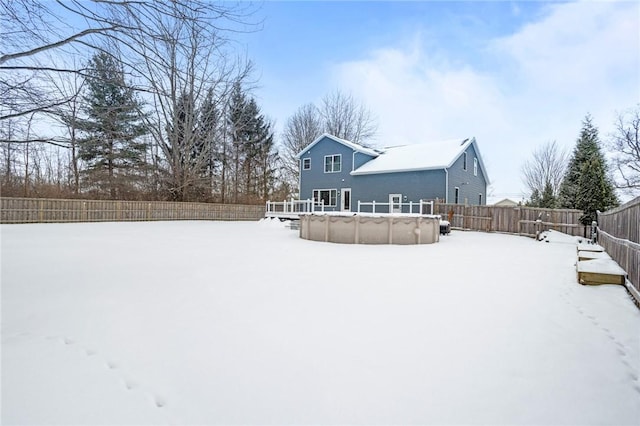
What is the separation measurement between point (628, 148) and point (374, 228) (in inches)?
860

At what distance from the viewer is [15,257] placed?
5.95 meters

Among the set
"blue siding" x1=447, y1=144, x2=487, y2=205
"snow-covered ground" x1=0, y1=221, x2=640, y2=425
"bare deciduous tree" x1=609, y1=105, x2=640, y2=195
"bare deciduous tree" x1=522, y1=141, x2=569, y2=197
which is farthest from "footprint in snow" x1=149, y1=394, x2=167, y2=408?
"bare deciduous tree" x1=522, y1=141, x2=569, y2=197

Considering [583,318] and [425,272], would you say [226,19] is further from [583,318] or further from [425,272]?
[583,318]

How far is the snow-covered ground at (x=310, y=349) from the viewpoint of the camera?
5.84 feet

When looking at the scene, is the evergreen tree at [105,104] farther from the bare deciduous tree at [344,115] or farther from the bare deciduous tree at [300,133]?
the bare deciduous tree at [344,115]

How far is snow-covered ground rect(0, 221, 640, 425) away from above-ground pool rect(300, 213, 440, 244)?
4.53 meters

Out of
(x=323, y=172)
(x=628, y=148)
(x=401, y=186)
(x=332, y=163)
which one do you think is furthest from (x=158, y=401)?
(x=628, y=148)

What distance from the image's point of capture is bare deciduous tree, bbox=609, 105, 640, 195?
2070 cm

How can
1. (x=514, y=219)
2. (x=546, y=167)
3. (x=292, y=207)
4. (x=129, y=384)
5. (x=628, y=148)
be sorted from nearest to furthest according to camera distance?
(x=129, y=384) → (x=514, y=219) → (x=292, y=207) → (x=628, y=148) → (x=546, y=167)

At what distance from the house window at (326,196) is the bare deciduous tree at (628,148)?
59.8ft

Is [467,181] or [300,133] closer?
[467,181]

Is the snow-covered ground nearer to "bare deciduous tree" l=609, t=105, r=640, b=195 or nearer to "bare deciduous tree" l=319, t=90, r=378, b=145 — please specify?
"bare deciduous tree" l=609, t=105, r=640, b=195

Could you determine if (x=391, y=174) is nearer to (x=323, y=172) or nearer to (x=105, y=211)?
(x=323, y=172)

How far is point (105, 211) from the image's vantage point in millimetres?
16797
